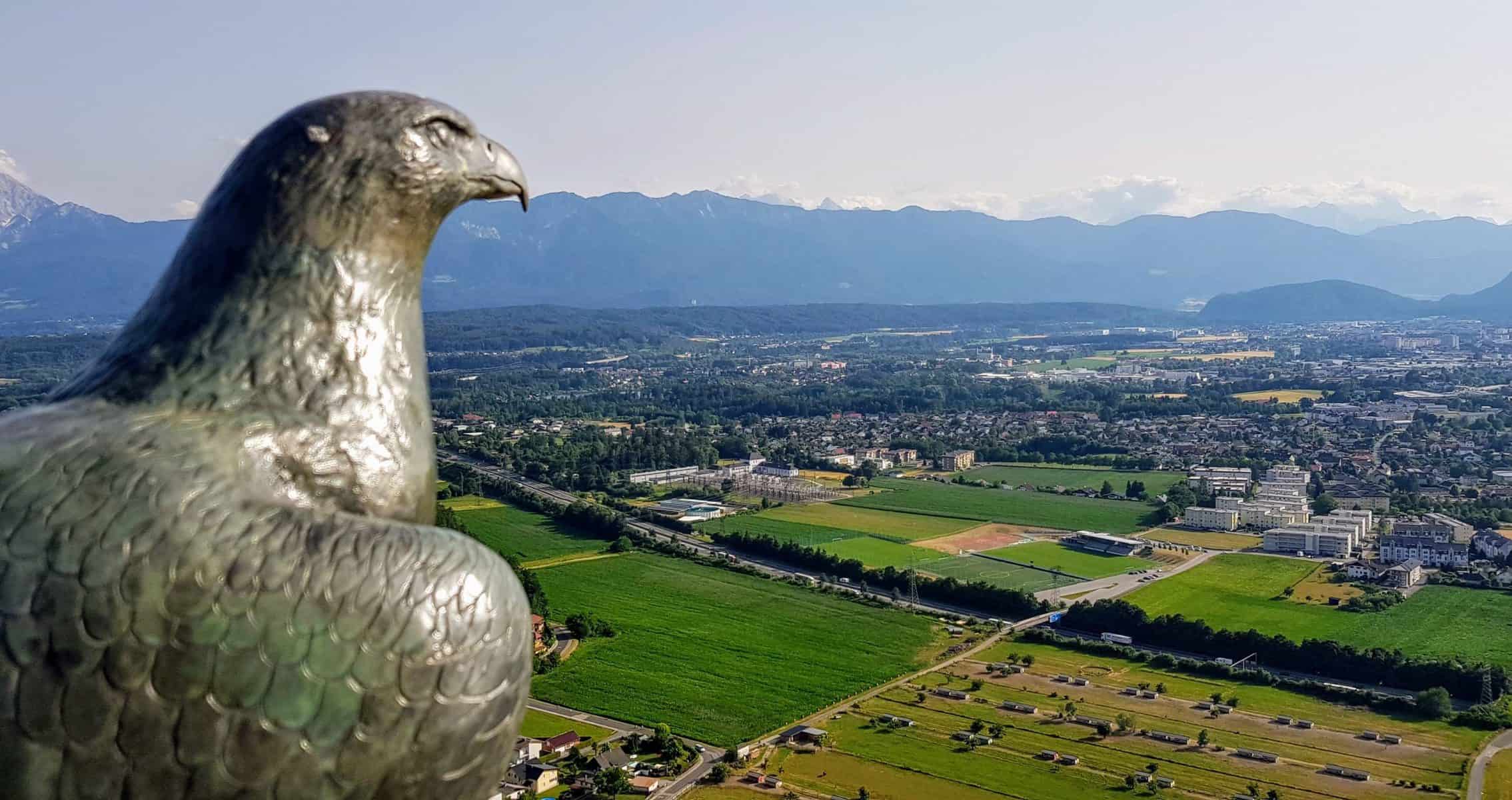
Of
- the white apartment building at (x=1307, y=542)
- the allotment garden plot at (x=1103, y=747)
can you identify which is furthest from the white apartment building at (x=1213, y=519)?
the allotment garden plot at (x=1103, y=747)

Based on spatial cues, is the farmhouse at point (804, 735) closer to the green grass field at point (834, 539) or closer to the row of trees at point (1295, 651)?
the row of trees at point (1295, 651)

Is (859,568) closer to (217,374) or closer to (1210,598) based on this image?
(1210,598)

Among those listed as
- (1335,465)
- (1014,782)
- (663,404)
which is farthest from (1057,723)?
(663,404)

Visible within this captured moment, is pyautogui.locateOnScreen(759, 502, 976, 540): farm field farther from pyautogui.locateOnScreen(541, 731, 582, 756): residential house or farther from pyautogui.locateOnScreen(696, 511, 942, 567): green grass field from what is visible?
pyautogui.locateOnScreen(541, 731, 582, 756): residential house

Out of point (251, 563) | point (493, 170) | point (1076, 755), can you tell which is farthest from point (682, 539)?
point (251, 563)

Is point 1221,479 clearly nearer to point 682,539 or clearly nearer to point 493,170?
point 682,539

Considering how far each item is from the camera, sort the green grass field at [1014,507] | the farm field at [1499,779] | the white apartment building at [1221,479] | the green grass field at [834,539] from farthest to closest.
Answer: the white apartment building at [1221,479] < the green grass field at [1014,507] < the green grass field at [834,539] < the farm field at [1499,779]

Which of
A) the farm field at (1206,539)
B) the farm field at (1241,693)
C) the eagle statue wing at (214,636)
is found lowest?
the farm field at (1241,693)
